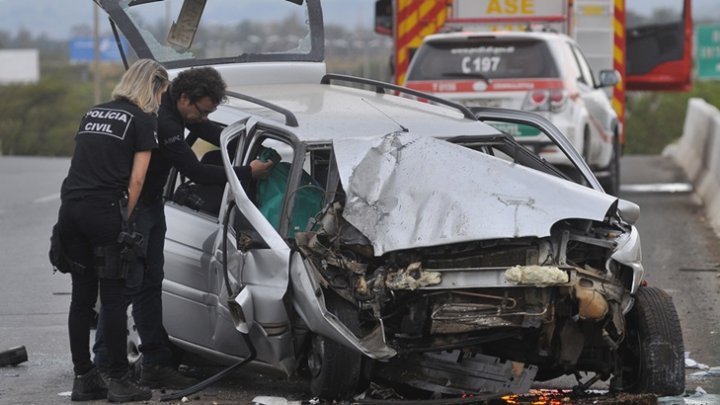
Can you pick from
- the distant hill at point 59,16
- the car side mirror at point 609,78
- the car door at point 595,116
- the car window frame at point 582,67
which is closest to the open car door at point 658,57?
the car door at point 595,116

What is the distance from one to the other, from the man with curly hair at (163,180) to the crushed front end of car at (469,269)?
0.79 m

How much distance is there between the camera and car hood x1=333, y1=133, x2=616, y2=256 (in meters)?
6.88

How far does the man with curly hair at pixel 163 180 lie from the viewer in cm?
767

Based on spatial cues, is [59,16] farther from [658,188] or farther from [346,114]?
[346,114]

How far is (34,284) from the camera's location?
40.5 ft

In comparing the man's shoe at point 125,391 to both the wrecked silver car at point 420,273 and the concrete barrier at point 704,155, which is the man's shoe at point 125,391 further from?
the concrete barrier at point 704,155

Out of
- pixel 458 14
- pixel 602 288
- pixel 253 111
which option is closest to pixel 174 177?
pixel 253 111

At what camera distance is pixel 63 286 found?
40.4 ft

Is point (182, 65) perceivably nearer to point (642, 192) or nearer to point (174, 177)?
point (174, 177)

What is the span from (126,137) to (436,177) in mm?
1529

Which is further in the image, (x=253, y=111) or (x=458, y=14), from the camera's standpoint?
(x=458, y=14)

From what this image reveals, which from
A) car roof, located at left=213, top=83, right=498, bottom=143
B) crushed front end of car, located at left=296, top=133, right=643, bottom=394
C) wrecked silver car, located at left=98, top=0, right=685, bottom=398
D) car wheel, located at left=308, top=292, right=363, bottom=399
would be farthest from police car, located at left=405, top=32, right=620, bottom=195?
car wheel, located at left=308, top=292, right=363, bottom=399

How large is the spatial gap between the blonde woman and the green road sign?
78.7 ft

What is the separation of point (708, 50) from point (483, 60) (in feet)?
52.9
